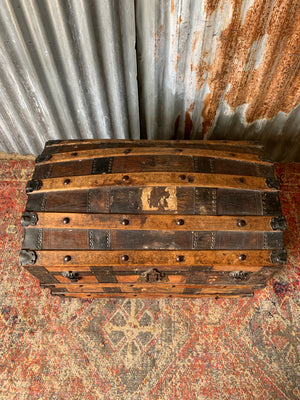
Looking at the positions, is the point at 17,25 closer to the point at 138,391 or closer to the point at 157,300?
the point at 157,300

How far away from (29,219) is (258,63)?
1932 millimetres

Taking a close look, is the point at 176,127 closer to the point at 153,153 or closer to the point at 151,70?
the point at 151,70

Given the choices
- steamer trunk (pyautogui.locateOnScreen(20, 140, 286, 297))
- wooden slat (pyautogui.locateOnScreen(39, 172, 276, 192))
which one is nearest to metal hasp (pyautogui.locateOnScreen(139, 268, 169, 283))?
steamer trunk (pyautogui.locateOnScreen(20, 140, 286, 297))

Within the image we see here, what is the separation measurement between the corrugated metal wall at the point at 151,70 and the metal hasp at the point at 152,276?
1.34 metres

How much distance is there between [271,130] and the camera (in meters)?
2.52

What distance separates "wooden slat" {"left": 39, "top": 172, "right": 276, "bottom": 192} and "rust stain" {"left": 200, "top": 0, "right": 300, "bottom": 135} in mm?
775

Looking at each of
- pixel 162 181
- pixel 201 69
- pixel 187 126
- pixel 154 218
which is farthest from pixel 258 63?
pixel 154 218

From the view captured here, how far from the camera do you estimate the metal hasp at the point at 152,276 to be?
72.4 inches

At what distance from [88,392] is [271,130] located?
265cm

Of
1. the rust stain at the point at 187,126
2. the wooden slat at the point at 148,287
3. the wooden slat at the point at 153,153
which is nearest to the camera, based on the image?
the wooden slat at the point at 153,153

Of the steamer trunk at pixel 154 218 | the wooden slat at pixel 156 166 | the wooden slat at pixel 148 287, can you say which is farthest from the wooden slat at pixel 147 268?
the wooden slat at pixel 156 166

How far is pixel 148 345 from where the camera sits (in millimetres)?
2256

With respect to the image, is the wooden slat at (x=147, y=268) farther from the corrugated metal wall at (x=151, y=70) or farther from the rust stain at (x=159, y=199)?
the corrugated metal wall at (x=151, y=70)

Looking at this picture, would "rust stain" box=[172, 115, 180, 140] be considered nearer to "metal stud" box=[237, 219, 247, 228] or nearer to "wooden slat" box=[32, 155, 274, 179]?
"wooden slat" box=[32, 155, 274, 179]
